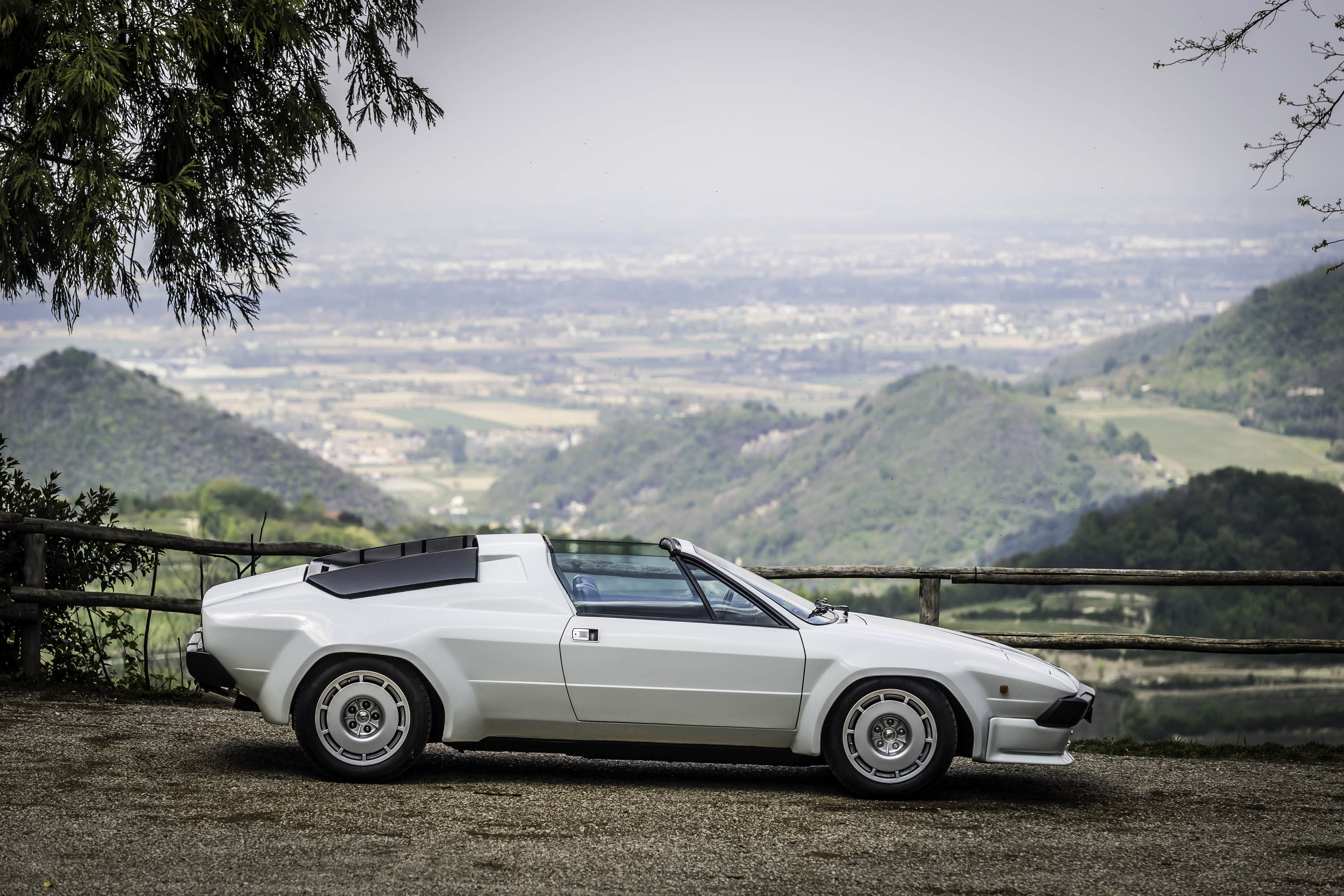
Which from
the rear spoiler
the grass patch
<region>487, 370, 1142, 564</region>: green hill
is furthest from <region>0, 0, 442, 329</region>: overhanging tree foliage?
<region>487, 370, 1142, 564</region>: green hill

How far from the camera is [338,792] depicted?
19.6 feet

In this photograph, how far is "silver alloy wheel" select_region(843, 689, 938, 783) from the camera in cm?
617

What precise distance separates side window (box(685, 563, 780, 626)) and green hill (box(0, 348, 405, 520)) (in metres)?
60.2

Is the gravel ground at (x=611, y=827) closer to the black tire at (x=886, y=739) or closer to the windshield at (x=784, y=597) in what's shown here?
the black tire at (x=886, y=739)

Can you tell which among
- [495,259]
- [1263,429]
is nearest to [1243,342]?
[1263,429]

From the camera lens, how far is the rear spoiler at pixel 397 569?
20.8ft

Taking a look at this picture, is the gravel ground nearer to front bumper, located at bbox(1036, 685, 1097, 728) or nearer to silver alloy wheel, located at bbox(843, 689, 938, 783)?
silver alloy wheel, located at bbox(843, 689, 938, 783)

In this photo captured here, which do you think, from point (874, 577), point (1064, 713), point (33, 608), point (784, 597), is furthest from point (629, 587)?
point (33, 608)

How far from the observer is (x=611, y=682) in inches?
242

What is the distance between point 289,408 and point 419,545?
12278cm

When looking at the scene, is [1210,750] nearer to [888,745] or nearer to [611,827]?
[888,745]

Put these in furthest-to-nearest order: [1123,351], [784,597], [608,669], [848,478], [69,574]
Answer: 1. [1123,351]
2. [848,478]
3. [69,574]
4. [784,597]
5. [608,669]

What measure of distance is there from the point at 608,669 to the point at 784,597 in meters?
1.05

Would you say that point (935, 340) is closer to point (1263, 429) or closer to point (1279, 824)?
point (1263, 429)
